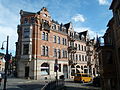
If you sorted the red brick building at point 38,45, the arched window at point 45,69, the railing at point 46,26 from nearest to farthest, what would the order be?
the red brick building at point 38,45, the arched window at point 45,69, the railing at point 46,26

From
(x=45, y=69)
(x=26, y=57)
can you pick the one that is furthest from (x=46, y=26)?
(x=45, y=69)

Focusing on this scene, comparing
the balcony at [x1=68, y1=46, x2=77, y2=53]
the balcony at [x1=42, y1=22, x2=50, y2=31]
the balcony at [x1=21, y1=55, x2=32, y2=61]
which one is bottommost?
the balcony at [x1=21, y1=55, x2=32, y2=61]

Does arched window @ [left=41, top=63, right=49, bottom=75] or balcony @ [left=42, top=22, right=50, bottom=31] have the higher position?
balcony @ [left=42, top=22, right=50, bottom=31]

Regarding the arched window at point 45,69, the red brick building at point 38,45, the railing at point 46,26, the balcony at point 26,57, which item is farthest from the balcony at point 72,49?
the balcony at point 26,57

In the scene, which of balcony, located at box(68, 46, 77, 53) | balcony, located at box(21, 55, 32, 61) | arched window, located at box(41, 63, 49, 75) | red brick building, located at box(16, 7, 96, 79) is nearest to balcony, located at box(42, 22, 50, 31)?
red brick building, located at box(16, 7, 96, 79)

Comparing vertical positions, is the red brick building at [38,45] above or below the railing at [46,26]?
below

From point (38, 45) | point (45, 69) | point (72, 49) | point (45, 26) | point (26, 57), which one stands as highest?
point (45, 26)

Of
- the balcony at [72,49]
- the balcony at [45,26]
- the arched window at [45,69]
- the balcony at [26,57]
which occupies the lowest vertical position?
the arched window at [45,69]

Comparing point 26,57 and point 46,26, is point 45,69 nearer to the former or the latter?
point 26,57

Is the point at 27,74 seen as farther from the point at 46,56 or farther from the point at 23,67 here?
the point at 46,56

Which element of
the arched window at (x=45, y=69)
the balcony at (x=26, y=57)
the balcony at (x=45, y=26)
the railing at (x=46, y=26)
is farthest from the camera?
the railing at (x=46, y=26)

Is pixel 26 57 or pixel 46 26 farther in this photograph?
pixel 46 26

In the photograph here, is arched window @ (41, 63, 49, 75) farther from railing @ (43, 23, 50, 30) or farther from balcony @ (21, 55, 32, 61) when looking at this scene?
railing @ (43, 23, 50, 30)

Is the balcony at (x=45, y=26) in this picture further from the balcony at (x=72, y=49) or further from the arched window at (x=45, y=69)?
the balcony at (x=72, y=49)
